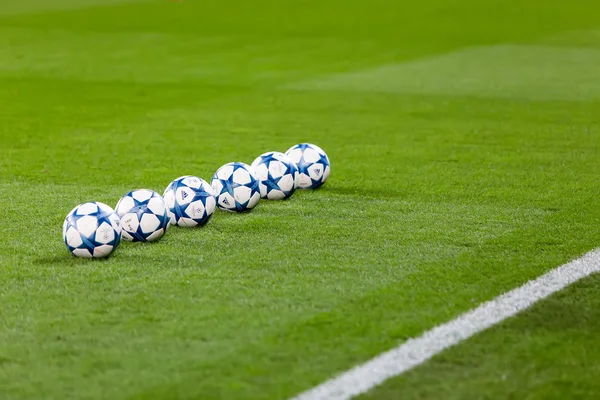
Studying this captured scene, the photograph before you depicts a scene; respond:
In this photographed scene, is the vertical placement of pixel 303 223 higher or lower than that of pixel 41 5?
lower

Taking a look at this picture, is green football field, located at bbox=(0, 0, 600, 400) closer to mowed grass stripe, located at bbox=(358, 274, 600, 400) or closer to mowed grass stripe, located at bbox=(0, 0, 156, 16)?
mowed grass stripe, located at bbox=(358, 274, 600, 400)

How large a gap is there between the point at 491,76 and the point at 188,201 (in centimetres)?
913

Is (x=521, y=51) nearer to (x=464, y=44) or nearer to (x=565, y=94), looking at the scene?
(x=464, y=44)

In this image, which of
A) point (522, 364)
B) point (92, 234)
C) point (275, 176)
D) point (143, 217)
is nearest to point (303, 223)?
point (275, 176)

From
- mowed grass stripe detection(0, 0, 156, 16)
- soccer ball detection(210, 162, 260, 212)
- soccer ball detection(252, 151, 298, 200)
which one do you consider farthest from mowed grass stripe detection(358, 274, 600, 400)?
mowed grass stripe detection(0, 0, 156, 16)

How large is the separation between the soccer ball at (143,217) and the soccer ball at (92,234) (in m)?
0.24

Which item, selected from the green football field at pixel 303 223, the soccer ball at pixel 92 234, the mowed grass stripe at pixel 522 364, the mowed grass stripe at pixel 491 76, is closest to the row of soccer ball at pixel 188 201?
the soccer ball at pixel 92 234

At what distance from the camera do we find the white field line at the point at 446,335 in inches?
178

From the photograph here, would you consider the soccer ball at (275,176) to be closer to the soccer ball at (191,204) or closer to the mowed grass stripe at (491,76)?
the soccer ball at (191,204)

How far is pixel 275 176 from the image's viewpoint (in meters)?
7.89

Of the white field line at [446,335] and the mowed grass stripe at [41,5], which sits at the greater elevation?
the mowed grass stripe at [41,5]

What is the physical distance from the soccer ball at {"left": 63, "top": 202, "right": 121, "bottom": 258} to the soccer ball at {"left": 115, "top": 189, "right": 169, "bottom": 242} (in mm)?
236

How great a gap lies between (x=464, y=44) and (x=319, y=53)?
3044 mm

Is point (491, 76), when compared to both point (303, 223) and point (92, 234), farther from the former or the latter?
point (92, 234)
